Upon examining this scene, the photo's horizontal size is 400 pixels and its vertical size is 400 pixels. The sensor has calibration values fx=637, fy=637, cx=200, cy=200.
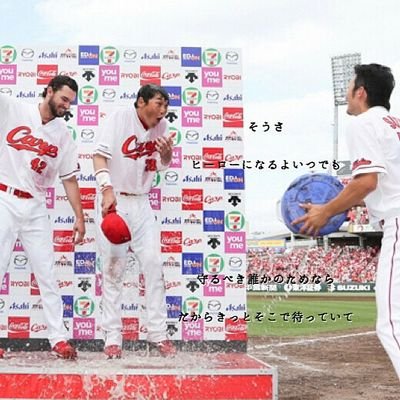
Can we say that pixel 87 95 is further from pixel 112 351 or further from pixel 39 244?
pixel 112 351

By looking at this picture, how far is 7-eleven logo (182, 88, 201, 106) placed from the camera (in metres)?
6.25

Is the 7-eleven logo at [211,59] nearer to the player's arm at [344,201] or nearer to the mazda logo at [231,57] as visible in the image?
the mazda logo at [231,57]

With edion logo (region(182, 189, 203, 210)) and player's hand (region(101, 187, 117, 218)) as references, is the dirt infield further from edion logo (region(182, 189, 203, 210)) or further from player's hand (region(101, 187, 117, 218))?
player's hand (region(101, 187, 117, 218))

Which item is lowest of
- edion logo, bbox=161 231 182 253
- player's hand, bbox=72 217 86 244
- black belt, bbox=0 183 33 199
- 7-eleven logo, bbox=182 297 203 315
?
7-eleven logo, bbox=182 297 203 315

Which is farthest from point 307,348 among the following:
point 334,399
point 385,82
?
point 385,82

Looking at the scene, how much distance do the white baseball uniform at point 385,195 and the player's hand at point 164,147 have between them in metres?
2.07

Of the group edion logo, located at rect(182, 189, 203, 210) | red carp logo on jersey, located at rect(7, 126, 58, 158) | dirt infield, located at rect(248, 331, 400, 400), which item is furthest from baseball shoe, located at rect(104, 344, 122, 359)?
Result: red carp logo on jersey, located at rect(7, 126, 58, 158)

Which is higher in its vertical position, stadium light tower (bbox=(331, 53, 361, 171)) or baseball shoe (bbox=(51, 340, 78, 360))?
stadium light tower (bbox=(331, 53, 361, 171))

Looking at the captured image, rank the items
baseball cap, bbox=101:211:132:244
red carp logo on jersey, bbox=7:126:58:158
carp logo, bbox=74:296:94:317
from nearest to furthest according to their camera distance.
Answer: baseball cap, bbox=101:211:132:244 → red carp logo on jersey, bbox=7:126:58:158 → carp logo, bbox=74:296:94:317

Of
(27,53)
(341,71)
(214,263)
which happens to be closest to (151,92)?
(27,53)

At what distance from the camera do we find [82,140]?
616cm

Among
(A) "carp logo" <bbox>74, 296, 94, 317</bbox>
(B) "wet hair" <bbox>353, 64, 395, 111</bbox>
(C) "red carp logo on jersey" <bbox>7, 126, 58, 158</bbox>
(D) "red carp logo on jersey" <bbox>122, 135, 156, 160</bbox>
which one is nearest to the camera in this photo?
(B) "wet hair" <bbox>353, 64, 395, 111</bbox>

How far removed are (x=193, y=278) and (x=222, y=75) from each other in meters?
2.00

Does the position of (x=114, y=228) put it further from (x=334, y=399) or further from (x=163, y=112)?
(x=334, y=399)
